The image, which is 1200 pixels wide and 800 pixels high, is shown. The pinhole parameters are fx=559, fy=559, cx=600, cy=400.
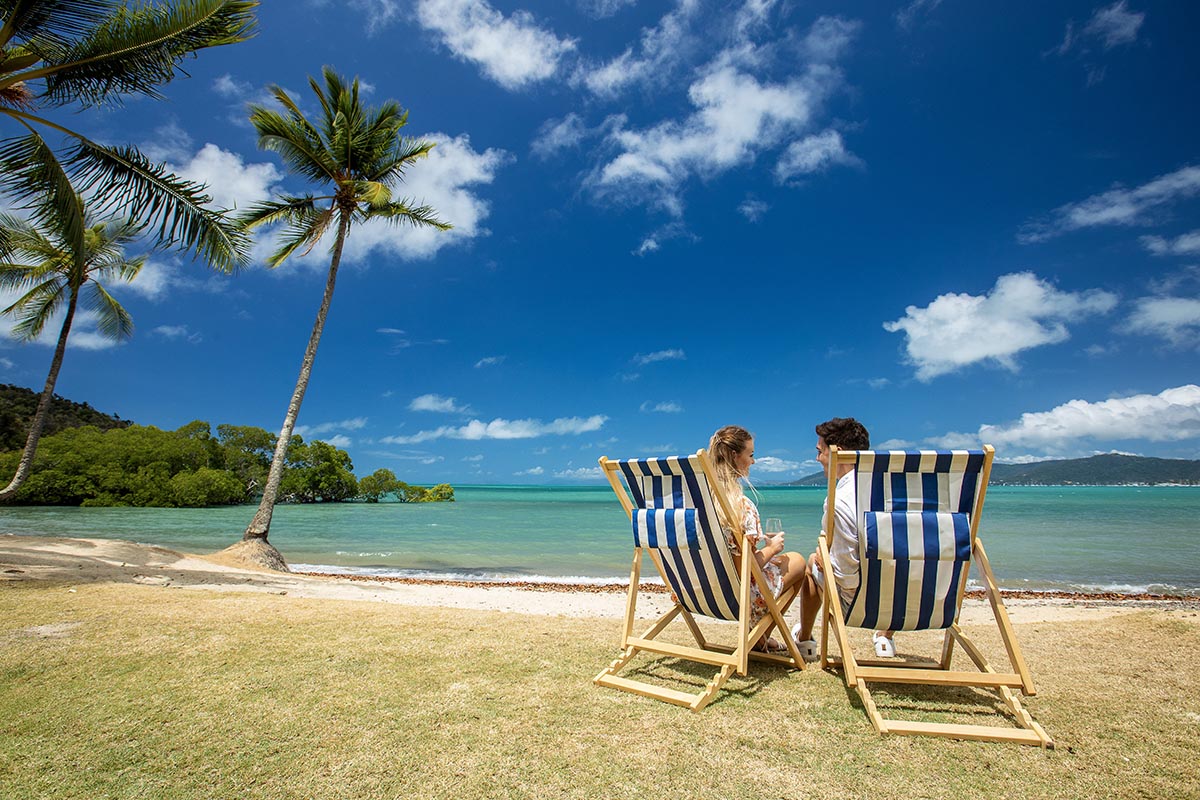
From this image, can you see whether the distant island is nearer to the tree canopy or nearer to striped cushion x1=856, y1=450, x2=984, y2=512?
the tree canopy

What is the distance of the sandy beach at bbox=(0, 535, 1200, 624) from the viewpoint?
269 inches

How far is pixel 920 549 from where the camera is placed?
2.93 metres

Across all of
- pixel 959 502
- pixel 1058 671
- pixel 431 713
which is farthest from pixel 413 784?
pixel 1058 671

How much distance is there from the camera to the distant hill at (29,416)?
36062 mm

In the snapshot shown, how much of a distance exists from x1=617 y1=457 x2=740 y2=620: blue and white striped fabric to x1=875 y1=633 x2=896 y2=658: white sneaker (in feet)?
4.60

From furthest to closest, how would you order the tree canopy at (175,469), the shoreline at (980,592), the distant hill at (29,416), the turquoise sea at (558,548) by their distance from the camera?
the distant hill at (29,416) → the tree canopy at (175,469) → the turquoise sea at (558,548) → the shoreline at (980,592)

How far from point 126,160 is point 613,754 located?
9151 millimetres

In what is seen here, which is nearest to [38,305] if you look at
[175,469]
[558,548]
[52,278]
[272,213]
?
[52,278]

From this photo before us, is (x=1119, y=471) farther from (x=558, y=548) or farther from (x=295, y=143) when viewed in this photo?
(x=295, y=143)

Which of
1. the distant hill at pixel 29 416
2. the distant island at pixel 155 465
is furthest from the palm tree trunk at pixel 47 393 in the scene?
the distant hill at pixel 29 416

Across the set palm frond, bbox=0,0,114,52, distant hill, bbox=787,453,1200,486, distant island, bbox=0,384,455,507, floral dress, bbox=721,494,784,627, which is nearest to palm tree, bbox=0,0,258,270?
palm frond, bbox=0,0,114,52

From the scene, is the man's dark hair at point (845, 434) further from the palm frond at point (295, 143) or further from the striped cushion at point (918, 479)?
the palm frond at point (295, 143)

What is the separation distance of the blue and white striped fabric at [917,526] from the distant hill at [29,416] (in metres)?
49.6

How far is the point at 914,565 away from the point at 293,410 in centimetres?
1215
